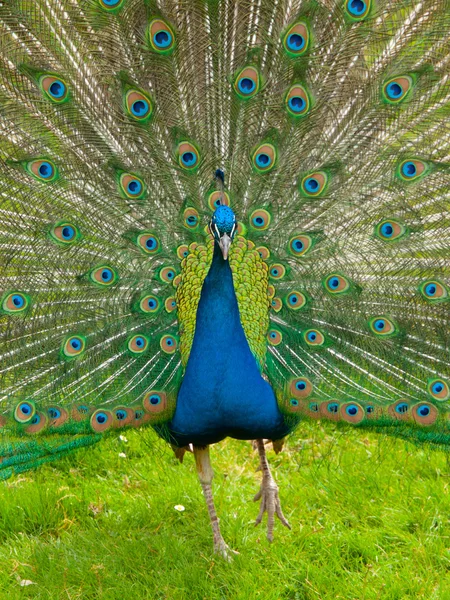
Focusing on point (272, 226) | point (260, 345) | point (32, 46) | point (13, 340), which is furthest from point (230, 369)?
point (32, 46)

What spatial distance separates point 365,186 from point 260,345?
2.53 ft

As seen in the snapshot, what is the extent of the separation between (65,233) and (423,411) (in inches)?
62.4

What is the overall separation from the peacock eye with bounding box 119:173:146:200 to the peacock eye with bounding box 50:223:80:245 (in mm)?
249

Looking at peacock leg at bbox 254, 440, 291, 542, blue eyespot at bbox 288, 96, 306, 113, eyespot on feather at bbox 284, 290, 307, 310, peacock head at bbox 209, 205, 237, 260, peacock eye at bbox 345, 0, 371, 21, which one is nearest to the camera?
peacock head at bbox 209, 205, 237, 260

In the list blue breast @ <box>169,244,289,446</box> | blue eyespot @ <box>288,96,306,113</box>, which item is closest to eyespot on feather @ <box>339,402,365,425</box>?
blue breast @ <box>169,244,289,446</box>

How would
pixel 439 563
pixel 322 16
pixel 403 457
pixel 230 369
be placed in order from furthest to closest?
pixel 403 457
pixel 439 563
pixel 230 369
pixel 322 16

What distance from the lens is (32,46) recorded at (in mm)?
3008

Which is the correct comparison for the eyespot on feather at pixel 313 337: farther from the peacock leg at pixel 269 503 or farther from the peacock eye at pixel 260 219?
the peacock leg at pixel 269 503

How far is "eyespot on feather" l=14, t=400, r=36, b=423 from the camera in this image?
3170mm

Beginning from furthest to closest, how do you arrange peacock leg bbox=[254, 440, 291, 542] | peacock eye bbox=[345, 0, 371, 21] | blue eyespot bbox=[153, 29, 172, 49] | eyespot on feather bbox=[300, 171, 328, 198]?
peacock leg bbox=[254, 440, 291, 542]
eyespot on feather bbox=[300, 171, 328, 198]
blue eyespot bbox=[153, 29, 172, 49]
peacock eye bbox=[345, 0, 371, 21]

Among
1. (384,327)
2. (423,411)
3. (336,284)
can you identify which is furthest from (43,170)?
(423,411)

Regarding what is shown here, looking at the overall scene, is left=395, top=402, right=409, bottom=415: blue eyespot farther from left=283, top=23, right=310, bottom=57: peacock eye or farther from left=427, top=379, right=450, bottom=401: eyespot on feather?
left=283, top=23, right=310, bottom=57: peacock eye

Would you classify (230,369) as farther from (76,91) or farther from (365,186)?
(76,91)

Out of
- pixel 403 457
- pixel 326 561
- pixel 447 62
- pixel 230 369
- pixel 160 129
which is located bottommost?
pixel 326 561
